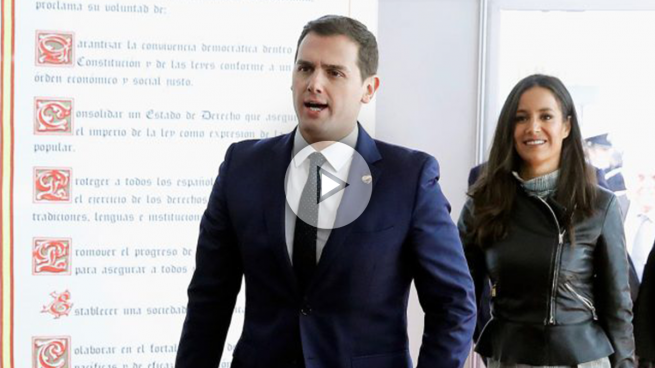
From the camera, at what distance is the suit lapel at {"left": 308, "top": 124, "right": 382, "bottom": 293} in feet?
5.54

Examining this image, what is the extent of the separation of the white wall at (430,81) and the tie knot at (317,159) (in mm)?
1897

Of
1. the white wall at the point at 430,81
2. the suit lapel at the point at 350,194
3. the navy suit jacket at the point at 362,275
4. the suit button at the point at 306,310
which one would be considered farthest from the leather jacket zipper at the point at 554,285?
the white wall at the point at 430,81

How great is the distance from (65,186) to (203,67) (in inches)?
30.5

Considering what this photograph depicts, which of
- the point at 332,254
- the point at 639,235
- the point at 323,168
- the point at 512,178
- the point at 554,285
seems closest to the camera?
the point at 332,254

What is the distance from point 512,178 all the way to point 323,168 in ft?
3.56

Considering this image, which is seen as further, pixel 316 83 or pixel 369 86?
pixel 369 86

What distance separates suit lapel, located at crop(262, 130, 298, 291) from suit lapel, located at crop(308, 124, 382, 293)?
0.07 meters

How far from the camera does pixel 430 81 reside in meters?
3.72

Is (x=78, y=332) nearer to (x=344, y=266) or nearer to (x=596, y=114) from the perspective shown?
(x=344, y=266)

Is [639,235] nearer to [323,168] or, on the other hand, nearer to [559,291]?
[559,291]

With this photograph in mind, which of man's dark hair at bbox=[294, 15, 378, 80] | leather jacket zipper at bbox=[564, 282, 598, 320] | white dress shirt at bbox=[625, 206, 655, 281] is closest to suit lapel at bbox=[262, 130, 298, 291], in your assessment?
man's dark hair at bbox=[294, 15, 378, 80]

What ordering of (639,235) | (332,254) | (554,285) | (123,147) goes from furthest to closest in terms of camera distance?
(639,235) < (123,147) < (554,285) < (332,254)

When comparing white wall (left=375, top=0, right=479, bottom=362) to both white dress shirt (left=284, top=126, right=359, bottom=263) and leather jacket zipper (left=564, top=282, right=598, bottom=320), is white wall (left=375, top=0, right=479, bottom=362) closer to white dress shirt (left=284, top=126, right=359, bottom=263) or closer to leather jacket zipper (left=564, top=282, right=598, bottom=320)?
leather jacket zipper (left=564, top=282, right=598, bottom=320)

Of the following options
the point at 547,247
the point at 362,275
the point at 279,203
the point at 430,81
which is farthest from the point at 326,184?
the point at 430,81
